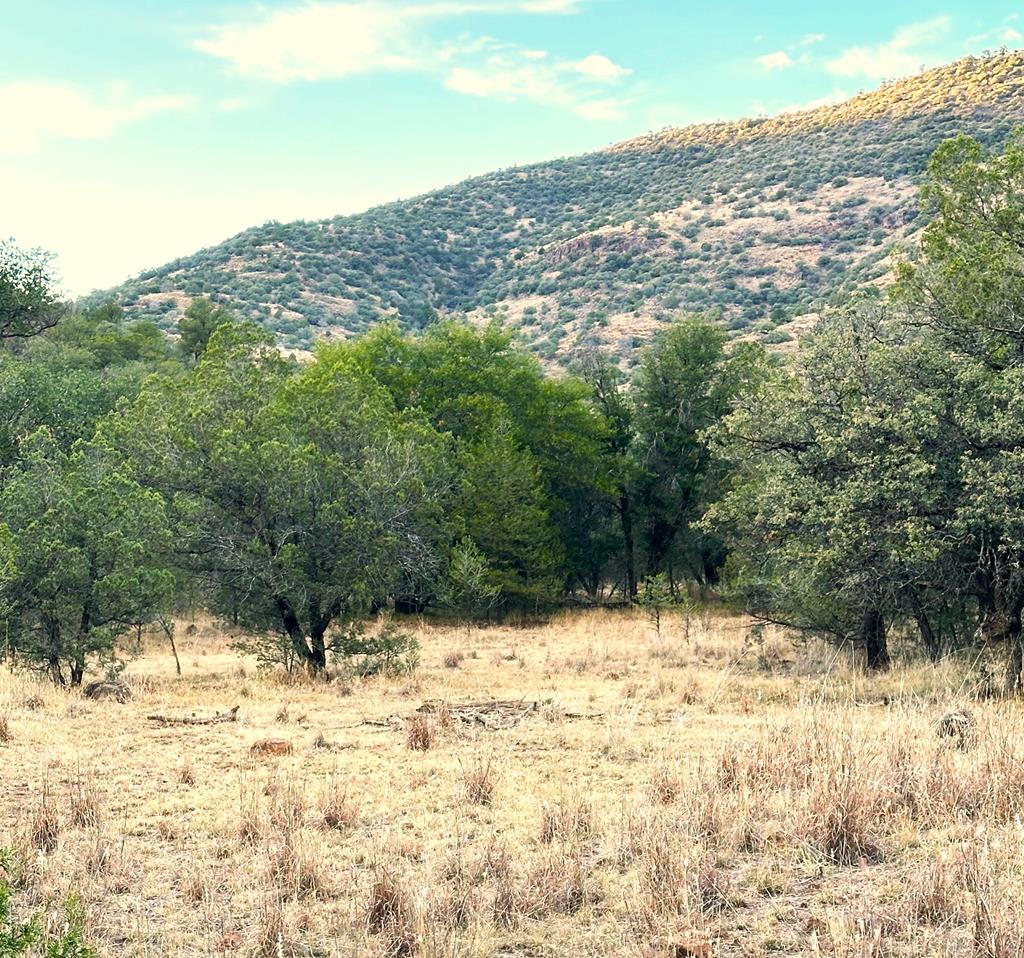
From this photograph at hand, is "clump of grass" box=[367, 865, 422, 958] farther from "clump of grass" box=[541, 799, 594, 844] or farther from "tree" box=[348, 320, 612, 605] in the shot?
"tree" box=[348, 320, 612, 605]

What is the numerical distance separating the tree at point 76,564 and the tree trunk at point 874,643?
12979mm

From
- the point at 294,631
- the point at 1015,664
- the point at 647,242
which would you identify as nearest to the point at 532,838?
the point at 1015,664

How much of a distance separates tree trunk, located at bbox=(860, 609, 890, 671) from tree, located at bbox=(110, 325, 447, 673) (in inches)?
341

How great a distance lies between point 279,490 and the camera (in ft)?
62.1

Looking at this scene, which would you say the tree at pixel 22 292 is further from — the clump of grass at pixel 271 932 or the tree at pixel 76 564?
the clump of grass at pixel 271 932

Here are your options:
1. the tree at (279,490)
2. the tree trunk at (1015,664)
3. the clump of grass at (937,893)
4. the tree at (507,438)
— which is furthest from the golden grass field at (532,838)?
the tree at (507,438)

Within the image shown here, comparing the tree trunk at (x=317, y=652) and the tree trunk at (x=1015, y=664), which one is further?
the tree trunk at (x=317, y=652)

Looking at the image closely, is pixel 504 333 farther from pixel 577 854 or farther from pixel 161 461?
pixel 577 854

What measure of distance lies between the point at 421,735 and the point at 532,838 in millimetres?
4135

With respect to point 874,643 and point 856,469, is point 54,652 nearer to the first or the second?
point 856,469

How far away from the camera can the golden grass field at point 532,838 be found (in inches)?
212

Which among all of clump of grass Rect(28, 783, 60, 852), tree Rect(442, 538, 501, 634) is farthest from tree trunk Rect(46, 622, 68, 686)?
tree Rect(442, 538, 501, 634)

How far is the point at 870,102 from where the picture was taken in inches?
4038

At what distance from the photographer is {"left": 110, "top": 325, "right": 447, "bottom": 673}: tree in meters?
18.8
